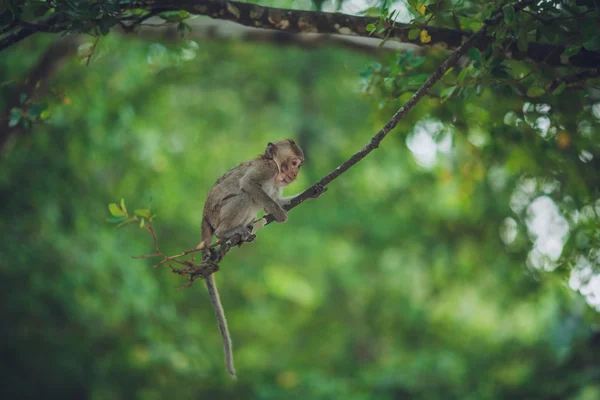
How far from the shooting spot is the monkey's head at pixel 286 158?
12.5 ft

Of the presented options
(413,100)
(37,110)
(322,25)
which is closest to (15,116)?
(37,110)

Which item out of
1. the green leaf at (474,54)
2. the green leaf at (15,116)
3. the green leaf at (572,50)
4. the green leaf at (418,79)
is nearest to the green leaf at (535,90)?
the green leaf at (572,50)

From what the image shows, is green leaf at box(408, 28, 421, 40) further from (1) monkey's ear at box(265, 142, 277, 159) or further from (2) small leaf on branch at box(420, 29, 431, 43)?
(1) monkey's ear at box(265, 142, 277, 159)

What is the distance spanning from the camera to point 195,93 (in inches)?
455

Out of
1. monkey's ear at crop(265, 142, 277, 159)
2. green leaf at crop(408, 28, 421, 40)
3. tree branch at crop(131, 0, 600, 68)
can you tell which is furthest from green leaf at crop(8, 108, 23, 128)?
green leaf at crop(408, 28, 421, 40)

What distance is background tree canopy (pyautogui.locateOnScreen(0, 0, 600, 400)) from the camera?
3.19 m

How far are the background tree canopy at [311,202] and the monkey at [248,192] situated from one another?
71cm

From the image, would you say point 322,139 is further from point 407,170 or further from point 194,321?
point 194,321

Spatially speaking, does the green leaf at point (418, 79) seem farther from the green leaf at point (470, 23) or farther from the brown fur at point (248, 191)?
the brown fur at point (248, 191)

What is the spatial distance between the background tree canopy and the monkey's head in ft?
2.04

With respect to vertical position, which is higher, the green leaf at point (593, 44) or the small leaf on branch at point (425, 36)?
the green leaf at point (593, 44)

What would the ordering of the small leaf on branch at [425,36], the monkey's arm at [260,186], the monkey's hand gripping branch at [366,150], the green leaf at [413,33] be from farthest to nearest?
the monkey's arm at [260,186]
the small leaf on branch at [425,36]
the green leaf at [413,33]
the monkey's hand gripping branch at [366,150]

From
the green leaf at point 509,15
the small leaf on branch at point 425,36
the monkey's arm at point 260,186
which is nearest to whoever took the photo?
the green leaf at point 509,15

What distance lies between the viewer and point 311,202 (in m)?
10.7
